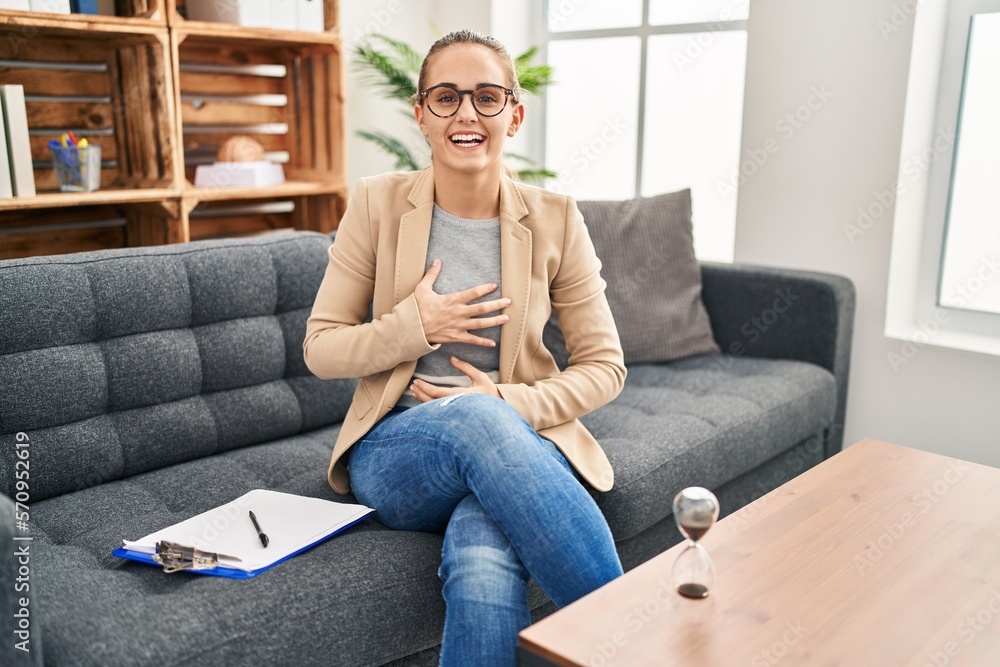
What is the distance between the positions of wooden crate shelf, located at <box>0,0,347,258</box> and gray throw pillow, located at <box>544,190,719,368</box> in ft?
3.21

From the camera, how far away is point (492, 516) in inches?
50.9

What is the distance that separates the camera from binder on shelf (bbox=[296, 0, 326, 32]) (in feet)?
8.88

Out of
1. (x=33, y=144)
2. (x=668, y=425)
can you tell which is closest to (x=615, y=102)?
(x=668, y=425)

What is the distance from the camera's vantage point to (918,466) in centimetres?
159

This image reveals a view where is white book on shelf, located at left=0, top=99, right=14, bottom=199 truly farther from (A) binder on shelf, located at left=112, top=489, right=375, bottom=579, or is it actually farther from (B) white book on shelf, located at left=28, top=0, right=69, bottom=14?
(A) binder on shelf, located at left=112, top=489, right=375, bottom=579

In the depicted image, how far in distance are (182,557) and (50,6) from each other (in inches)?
63.2

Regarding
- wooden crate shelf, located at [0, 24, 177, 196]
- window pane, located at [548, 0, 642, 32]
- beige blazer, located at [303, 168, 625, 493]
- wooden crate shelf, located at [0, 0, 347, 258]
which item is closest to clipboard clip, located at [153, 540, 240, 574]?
beige blazer, located at [303, 168, 625, 493]

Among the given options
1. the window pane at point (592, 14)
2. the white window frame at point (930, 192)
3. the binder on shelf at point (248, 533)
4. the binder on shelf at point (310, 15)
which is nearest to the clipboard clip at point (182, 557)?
the binder on shelf at point (248, 533)

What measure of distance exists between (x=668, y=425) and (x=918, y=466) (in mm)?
526

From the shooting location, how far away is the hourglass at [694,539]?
110 centimetres

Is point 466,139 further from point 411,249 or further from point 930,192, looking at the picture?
point 930,192

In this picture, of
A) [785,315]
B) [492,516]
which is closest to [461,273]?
[492,516]

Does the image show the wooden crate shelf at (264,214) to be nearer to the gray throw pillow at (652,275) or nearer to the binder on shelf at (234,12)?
the binder on shelf at (234,12)

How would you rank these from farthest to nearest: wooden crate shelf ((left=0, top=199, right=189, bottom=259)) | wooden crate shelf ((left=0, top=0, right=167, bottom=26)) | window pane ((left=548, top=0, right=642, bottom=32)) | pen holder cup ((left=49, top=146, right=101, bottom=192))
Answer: window pane ((left=548, top=0, right=642, bottom=32)) < wooden crate shelf ((left=0, top=199, right=189, bottom=259)) < pen holder cup ((left=49, top=146, right=101, bottom=192)) < wooden crate shelf ((left=0, top=0, right=167, bottom=26))
